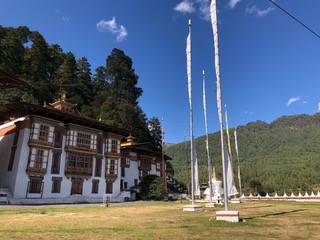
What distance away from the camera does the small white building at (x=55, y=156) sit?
35.0 m

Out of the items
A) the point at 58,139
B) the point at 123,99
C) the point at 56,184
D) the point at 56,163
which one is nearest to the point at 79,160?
the point at 56,163

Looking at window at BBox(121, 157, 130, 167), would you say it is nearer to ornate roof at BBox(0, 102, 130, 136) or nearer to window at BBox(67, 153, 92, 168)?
ornate roof at BBox(0, 102, 130, 136)

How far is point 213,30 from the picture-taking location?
56.9 feet

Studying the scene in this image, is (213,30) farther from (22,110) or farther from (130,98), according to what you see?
(130,98)

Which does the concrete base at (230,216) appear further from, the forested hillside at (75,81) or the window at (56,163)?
the forested hillside at (75,81)

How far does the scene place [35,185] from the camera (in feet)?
116

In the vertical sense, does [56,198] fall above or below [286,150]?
below

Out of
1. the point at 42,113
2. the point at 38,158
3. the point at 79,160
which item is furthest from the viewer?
the point at 79,160

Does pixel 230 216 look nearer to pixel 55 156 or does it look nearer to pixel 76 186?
pixel 55 156

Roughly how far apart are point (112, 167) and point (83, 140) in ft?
24.7

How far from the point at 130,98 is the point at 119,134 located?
3045cm

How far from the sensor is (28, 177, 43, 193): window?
34812 mm

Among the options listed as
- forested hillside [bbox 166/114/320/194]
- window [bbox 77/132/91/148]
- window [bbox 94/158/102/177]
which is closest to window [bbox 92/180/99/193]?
window [bbox 94/158/102/177]

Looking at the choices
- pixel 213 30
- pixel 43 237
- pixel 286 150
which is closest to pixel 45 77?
pixel 213 30
